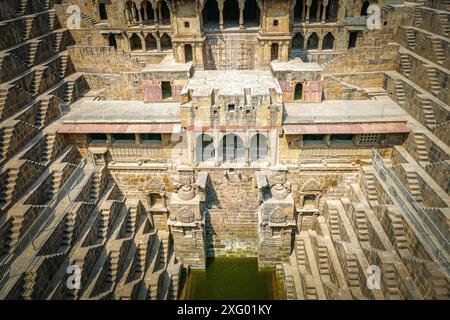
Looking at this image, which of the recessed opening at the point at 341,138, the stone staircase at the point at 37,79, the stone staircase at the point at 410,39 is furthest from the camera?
the stone staircase at the point at 410,39

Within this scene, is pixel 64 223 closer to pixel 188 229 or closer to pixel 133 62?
pixel 188 229

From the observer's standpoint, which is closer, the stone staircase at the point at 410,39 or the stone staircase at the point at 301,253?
the stone staircase at the point at 301,253

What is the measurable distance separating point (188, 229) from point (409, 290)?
1127 cm

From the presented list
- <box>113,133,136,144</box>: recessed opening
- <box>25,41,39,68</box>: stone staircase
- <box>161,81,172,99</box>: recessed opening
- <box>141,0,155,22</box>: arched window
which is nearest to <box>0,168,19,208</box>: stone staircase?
<box>113,133,136,144</box>: recessed opening

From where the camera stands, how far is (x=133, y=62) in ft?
83.3

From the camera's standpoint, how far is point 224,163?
19984 millimetres

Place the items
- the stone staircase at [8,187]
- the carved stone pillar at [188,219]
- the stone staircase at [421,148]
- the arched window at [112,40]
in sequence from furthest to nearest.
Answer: the arched window at [112,40]
the carved stone pillar at [188,219]
the stone staircase at [421,148]
the stone staircase at [8,187]

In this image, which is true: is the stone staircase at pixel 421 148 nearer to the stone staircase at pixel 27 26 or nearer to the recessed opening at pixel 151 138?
the recessed opening at pixel 151 138

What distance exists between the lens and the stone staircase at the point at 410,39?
2444 cm

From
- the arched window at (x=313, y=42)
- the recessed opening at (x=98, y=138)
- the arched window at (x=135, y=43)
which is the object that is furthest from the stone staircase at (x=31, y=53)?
the arched window at (x=313, y=42)

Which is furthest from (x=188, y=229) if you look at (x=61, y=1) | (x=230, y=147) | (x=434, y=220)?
(x=61, y=1)

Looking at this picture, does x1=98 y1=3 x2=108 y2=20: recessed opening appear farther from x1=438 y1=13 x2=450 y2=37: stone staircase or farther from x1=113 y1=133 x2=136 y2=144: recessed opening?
x1=438 y1=13 x2=450 y2=37: stone staircase

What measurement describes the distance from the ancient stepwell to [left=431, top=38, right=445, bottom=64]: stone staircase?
0.23 meters

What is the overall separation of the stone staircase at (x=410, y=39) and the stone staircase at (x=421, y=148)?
9788 mm
